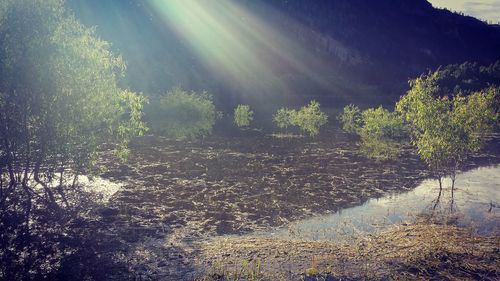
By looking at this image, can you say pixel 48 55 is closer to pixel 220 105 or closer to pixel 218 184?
pixel 218 184

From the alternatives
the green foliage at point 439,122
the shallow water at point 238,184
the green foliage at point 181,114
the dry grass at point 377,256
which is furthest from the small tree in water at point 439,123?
the green foliage at point 181,114

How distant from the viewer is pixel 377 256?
67.4 feet

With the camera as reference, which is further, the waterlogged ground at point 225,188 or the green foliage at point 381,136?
the green foliage at point 381,136

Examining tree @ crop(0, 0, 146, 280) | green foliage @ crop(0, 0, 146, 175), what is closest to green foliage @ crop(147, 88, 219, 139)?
tree @ crop(0, 0, 146, 280)

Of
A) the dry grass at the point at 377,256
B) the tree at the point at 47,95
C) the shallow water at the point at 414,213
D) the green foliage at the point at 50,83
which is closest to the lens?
the dry grass at the point at 377,256

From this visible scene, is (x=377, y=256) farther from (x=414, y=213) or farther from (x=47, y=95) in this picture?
(x=47, y=95)

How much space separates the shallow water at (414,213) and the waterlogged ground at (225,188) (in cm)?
136

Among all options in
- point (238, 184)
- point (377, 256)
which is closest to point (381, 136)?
point (238, 184)

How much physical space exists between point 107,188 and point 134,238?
42.3 ft

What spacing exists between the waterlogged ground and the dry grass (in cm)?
277

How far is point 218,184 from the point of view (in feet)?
126

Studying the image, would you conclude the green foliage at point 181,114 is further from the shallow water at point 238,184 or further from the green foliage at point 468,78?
the green foliage at point 468,78

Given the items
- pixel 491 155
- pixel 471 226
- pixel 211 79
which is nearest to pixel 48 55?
pixel 471 226

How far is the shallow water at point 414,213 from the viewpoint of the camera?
26.3 meters
